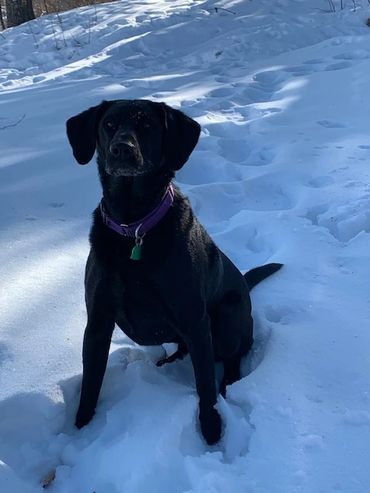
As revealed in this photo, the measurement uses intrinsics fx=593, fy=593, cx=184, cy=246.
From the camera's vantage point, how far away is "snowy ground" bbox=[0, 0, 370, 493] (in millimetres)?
2096

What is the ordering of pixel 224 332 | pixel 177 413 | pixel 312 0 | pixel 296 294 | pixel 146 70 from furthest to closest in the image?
pixel 312 0 → pixel 146 70 → pixel 296 294 → pixel 224 332 → pixel 177 413

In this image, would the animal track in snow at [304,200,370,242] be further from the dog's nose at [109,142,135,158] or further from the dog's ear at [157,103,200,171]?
Result: the dog's nose at [109,142,135,158]

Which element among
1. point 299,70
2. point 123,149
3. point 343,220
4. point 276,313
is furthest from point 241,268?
point 299,70

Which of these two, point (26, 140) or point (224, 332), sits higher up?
point (26, 140)

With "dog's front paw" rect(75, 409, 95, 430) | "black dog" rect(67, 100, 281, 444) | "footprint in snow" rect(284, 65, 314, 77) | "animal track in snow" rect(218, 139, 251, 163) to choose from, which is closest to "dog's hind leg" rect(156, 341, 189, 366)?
"black dog" rect(67, 100, 281, 444)

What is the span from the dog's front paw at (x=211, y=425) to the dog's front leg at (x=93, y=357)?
473 millimetres

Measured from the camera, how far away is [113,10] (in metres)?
11.0

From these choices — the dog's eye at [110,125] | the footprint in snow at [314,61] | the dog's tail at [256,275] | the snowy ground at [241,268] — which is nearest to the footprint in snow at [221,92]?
the snowy ground at [241,268]

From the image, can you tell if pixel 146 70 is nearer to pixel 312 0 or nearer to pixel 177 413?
pixel 312 0

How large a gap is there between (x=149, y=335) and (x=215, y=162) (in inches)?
105

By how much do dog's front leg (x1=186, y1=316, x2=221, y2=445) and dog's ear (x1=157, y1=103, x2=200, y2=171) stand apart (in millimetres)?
643

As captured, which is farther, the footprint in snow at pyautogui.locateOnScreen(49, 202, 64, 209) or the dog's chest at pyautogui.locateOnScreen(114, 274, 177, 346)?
the footprint in snow at pyautogui.locateOnScreen(49, 202, 64, 209)

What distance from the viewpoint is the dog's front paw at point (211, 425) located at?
2.26m

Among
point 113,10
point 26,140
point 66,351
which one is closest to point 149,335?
point 66,351
